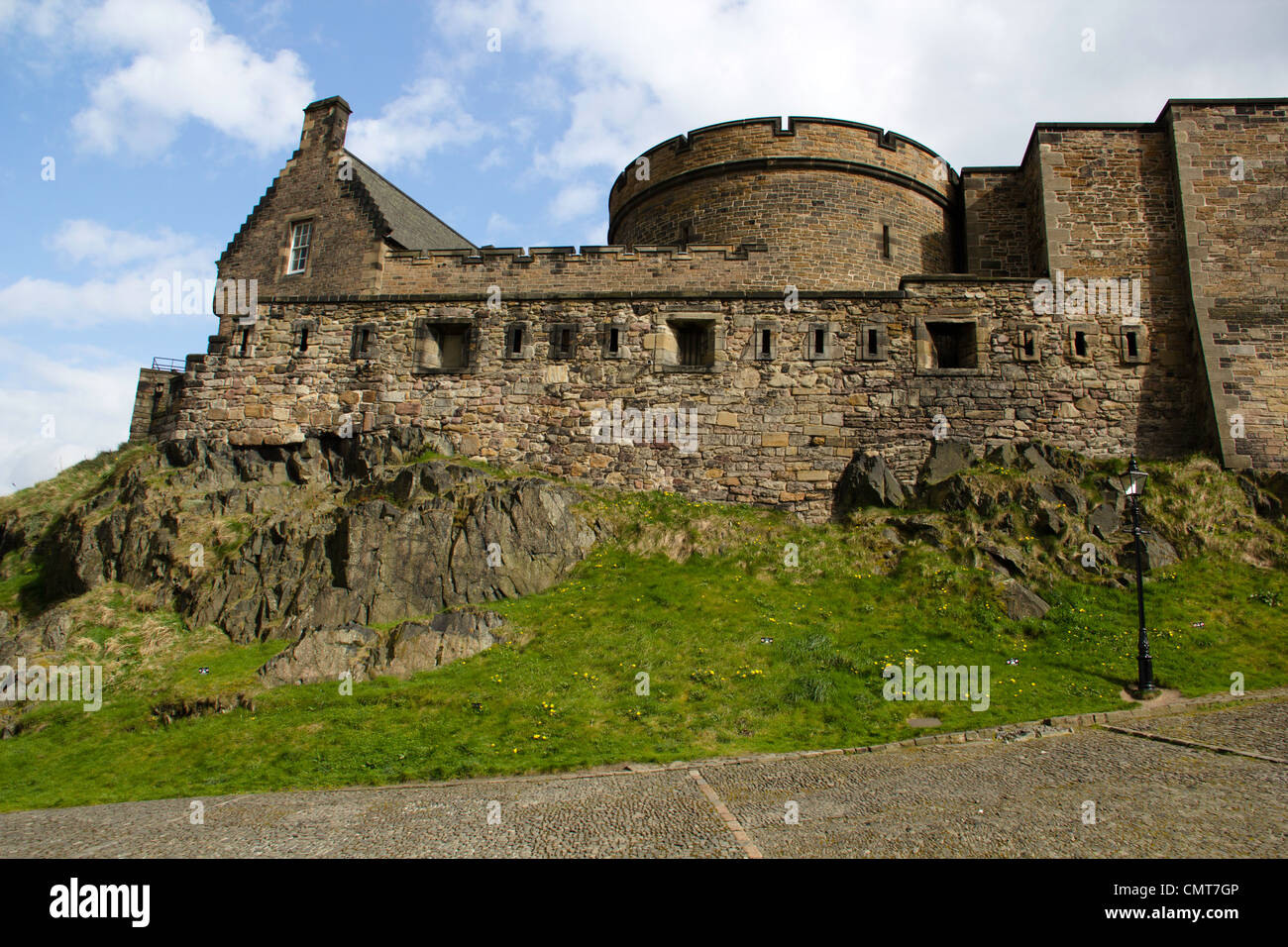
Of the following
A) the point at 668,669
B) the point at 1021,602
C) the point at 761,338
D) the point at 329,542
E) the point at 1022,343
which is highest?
the point at 761,338

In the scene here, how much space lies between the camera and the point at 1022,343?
60.7 ft

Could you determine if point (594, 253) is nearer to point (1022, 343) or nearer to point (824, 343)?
point (824, 343)

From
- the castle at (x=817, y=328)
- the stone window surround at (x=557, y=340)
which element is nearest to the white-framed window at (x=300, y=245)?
the castle at (x=817, y=328)

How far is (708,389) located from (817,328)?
114 inches

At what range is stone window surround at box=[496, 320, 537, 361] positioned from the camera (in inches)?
770

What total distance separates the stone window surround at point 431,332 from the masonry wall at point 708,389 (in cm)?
7

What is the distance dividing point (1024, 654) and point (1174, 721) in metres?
2.53

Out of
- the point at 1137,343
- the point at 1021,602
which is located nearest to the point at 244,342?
the point at 1021,602

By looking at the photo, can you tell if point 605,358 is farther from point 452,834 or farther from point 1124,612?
point 452,834

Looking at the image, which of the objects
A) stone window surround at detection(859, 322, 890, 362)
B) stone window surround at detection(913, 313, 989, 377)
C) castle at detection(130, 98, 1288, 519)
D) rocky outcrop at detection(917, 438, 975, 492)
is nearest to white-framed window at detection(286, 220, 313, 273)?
castle at detection(130, 98, 1288, 519)

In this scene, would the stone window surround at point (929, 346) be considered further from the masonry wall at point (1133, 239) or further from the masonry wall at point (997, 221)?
the masonry wall at point (997, 221)

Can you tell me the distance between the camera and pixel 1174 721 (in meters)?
10.9

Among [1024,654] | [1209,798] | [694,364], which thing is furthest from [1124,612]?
[694,364]

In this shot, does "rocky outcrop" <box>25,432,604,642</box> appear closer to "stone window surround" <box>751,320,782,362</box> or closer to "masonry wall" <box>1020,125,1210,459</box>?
"stone window surround" <box>751,320,782,362</box>
